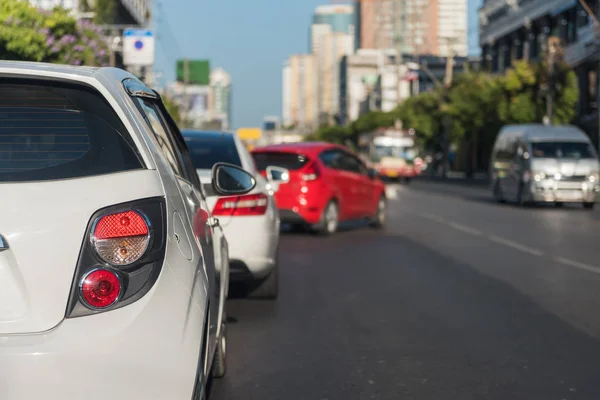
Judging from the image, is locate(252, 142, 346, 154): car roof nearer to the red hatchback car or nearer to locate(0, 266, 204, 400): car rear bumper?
the red hatchback car

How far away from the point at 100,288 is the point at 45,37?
17.1m

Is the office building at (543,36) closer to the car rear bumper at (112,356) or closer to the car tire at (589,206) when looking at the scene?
the car tire at (589,206)

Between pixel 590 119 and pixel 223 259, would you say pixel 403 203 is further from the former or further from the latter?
pixel 590 119

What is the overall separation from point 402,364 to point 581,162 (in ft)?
76.3

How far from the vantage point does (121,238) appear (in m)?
3.60

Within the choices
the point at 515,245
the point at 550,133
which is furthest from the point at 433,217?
the point at 550,133

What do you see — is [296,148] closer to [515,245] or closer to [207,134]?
[515,245]

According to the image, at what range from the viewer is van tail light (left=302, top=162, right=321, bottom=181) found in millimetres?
17578

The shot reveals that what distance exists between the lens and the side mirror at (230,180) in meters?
5.94

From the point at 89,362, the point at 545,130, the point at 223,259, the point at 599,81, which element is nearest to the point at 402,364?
the point at 223,259

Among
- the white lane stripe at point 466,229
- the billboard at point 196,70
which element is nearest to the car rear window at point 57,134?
the white lane stripe at point 466,229

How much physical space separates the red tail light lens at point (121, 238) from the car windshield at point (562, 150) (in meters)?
26.5

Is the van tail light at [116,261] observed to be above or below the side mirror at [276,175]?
above

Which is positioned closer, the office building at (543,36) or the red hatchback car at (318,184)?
the red hatchback car at (318,184)
